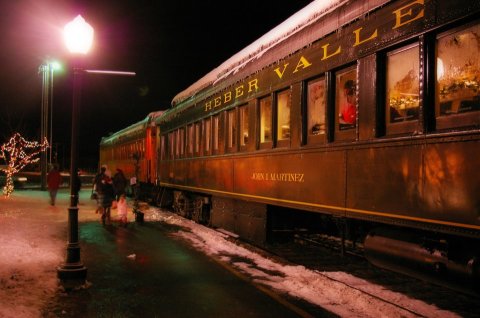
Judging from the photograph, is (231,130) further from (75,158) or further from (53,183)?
(53,183)

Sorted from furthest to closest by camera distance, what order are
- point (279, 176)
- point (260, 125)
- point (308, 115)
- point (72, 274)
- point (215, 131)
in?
point (215, 131)
point (260, 125)
point (279, 176)
point (308, 115)
point (72, 274)

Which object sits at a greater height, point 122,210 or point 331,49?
point 331,49

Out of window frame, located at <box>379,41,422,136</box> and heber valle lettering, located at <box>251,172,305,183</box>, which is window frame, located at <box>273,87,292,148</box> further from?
window frame, located at <box>379,41,422,136</box>

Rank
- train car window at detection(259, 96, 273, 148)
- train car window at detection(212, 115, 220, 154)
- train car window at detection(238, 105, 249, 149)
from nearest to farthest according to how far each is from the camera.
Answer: train car window at detection(259, 96, 273, 148) → train car window at detection(238, 105, 249, 149) → train car window at detection(212, 115, 220, 154)

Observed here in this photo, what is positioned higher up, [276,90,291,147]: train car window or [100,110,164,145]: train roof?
[100,110,164,145]: train roof

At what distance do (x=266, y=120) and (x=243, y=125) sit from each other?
3.90 ft

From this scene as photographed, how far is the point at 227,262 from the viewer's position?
870 cm

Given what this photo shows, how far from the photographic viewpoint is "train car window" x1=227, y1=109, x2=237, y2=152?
35.4 ft

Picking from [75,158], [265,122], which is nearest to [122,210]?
[265,122]

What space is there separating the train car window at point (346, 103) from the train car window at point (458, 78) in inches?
57.0

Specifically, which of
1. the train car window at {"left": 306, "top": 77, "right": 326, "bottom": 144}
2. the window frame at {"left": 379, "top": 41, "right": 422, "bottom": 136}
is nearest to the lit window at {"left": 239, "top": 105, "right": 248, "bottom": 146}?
the train car window at {"left": 306, "top": 77, "right": 326, "bottom": 144}

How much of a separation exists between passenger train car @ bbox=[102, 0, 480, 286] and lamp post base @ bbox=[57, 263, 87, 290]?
3211 millimetres

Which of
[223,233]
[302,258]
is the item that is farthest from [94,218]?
[302,258]

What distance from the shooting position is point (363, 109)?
6266 mm
